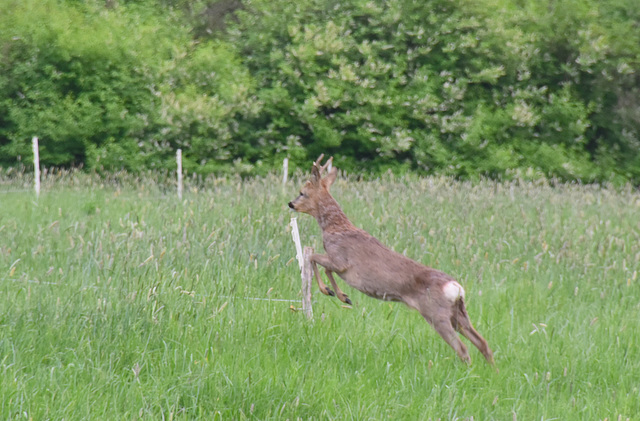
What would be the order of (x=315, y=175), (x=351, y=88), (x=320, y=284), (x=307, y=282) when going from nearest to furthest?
(x=320, y=284) → (x=307, y=282) → (x=315, y=175) → (x=351, y=88)

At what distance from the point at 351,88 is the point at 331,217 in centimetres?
1415

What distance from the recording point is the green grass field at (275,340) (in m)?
4.58

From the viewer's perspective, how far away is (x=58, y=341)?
5.01m

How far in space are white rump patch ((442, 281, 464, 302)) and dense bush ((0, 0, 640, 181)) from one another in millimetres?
14020

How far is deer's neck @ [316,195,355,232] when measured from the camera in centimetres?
588

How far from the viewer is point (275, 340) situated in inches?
216

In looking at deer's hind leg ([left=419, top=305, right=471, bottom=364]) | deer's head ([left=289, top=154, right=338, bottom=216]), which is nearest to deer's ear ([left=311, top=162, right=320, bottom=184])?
deer's head ([left=289, top=154, right=338, bottom=216])

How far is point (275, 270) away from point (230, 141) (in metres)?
12.4

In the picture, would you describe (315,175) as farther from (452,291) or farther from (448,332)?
(448,332)

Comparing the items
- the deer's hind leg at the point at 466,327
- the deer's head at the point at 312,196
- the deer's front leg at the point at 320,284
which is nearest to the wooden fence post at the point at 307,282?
the deer's front leg at the point at 320,284

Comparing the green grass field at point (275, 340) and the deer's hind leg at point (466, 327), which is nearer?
the green grass field at point (275, 340)

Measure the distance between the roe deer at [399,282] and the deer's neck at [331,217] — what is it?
0.21 ft

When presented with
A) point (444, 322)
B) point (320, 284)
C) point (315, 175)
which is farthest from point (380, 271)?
point (315, 175)

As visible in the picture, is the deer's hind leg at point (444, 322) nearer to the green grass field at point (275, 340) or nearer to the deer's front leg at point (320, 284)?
the green grass field at point (275, 340)
